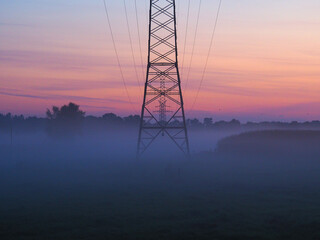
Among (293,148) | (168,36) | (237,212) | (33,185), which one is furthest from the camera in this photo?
(293,148)

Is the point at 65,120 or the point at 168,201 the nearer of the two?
the point at 168,201

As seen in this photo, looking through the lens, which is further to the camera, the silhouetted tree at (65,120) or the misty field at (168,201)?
the silhouetted tree at (65,120)

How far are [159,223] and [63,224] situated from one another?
4.18m

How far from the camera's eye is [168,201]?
2931cm

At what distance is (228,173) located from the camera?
44.7m

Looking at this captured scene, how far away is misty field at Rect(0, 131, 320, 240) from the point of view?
21.3m

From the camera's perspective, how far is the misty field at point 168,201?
2131cm

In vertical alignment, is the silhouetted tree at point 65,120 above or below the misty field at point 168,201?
above

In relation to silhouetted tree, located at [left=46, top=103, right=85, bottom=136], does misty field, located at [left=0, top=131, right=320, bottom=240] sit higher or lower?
lower

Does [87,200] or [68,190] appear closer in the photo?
[87,200]

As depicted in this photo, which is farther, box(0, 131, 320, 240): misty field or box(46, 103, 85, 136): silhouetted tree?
box(46, 103, 85, 136): silhouetted tree

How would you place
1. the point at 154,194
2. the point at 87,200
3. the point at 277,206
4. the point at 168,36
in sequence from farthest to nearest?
1. the point at 168,36
2. the point at 154,194
3. the point at 87,200
4. the point at 277,206

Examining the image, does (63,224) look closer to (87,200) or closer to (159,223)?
(159,223)

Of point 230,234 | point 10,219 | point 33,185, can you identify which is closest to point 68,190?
point 33,185
